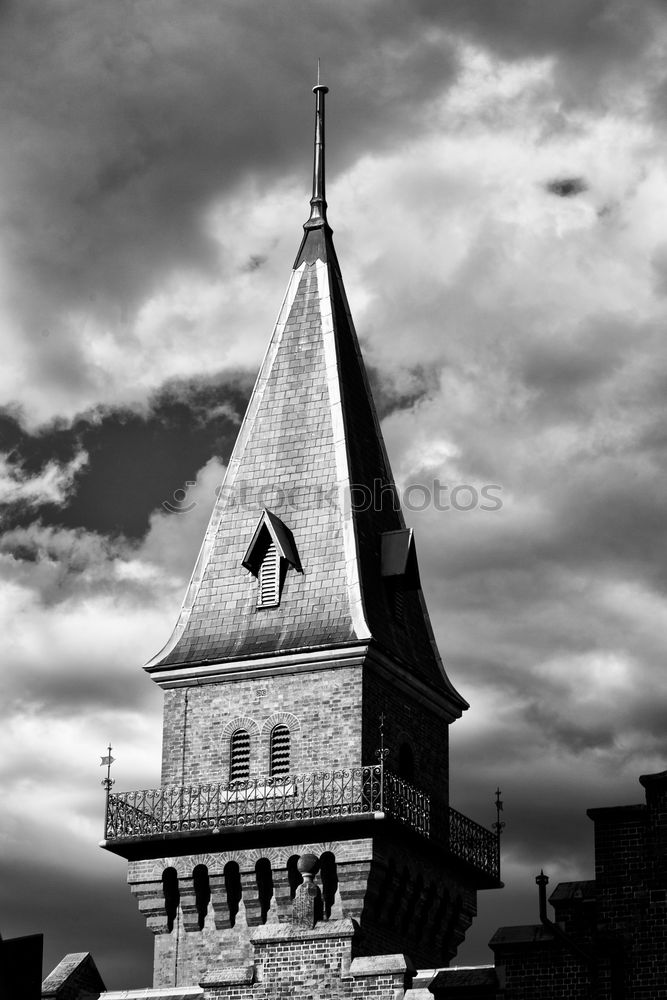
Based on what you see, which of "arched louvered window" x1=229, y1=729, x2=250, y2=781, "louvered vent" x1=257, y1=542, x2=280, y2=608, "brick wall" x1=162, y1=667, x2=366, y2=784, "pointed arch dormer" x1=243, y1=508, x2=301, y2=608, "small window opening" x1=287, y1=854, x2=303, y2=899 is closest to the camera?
"small window opening" x1=287, y1=854, x2=303, y2=899

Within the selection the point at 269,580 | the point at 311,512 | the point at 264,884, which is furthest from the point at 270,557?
the point at 264,884

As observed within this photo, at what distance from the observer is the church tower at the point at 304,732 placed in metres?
45.2

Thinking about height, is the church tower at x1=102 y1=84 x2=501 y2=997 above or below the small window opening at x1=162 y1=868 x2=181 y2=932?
above

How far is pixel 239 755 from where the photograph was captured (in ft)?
157

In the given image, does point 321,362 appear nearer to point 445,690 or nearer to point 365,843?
point 445,690

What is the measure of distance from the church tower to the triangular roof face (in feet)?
0.17

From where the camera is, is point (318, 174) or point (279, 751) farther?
point (318, 174)

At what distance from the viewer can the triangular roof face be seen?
48781 millimetres

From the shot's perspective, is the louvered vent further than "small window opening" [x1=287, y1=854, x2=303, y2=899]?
Yes

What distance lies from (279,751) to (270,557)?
5029mm

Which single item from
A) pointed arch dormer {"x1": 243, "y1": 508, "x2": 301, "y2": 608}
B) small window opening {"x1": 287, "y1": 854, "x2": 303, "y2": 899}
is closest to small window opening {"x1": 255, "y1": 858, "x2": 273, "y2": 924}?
small window opening {"x1": 287, "y1": 854, "x2": 303, "y2": 899}

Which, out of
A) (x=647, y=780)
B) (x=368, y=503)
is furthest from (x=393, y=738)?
(x=647, y=780)

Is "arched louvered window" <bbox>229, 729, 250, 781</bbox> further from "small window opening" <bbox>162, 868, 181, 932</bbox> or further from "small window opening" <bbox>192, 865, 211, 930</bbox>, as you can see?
"small window opening" <bbox>162, 868, 181, 932</bbox>

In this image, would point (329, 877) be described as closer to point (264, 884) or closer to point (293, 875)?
point (293, 875)
